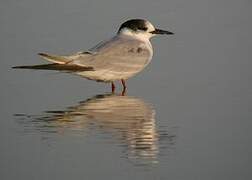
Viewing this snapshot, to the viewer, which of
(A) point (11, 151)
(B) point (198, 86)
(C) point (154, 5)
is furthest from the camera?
(C) point (154, 5)

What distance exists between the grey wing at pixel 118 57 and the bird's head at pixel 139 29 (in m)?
0.32

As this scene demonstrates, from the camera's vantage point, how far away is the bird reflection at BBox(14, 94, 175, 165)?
24.2 feet

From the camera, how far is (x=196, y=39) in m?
11.4

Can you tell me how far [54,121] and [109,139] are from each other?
2.62 feet

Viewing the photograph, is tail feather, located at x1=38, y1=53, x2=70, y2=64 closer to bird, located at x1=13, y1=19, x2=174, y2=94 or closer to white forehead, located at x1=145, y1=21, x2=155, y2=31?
bird, located at x1=13, y1=19, x2=174, y2=94

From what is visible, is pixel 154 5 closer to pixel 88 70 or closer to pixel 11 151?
pixel 88 70

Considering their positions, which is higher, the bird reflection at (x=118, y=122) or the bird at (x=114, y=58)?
the bird at (x=114, y=58)

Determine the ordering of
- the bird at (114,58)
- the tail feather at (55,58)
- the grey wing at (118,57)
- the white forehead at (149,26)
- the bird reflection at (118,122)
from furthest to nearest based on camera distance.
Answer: the white forehead at (149,26) < the grey wing at (118,57) < the bird at (114,58) < the tail feather at (55,58) < the bird reflection at (118,122)

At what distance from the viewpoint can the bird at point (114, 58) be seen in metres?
9.82

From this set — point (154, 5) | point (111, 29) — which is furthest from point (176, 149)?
point (154, 5)

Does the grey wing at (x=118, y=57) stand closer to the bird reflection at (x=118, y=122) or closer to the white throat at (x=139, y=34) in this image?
the white throat at (x=139, y=34)

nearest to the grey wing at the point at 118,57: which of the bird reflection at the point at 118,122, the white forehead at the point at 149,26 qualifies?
the white forehead at the point at 149,26

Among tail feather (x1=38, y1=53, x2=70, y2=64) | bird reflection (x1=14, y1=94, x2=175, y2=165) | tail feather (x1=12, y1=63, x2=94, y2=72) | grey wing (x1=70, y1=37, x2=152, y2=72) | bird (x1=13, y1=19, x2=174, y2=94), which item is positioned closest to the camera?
bird reflection (x1=14, y1=94, x2=175, y2=165)

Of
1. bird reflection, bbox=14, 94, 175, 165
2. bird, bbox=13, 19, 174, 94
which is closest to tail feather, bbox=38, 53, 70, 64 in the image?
bird, bbox=13, 19, 174, 94
